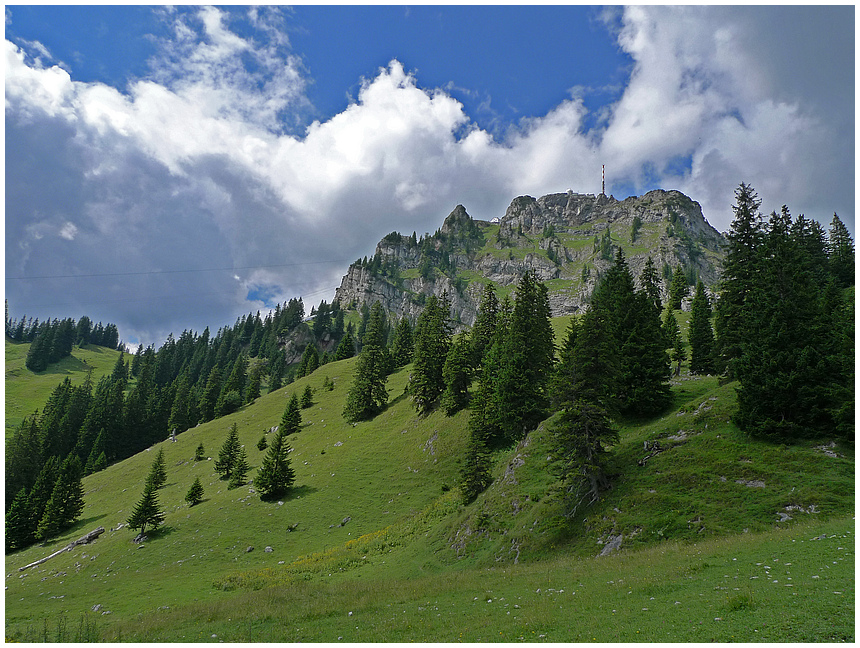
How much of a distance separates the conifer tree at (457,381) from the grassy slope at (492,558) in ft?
11.6

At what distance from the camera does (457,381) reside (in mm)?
58531

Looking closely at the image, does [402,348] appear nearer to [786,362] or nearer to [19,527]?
[19,527]

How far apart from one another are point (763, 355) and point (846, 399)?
5.10 meters

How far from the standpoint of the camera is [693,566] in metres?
18.7

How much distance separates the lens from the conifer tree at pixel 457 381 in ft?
189

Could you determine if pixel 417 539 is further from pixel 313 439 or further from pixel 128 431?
pixel 128 431

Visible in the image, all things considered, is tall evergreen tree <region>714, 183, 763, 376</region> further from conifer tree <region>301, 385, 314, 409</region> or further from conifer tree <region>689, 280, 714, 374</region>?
conifer tree <region>301, 385, 314, 409</region>

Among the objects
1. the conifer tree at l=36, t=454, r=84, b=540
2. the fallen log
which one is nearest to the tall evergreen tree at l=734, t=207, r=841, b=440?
the fallen log

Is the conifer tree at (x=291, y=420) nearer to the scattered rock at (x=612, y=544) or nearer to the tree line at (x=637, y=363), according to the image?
the tree line at (x=637, y=363)

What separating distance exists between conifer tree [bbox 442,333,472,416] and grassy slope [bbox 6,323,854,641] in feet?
11.6

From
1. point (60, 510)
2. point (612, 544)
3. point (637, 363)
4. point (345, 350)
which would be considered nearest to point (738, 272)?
point (637, 363)

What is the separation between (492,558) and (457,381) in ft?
98.3

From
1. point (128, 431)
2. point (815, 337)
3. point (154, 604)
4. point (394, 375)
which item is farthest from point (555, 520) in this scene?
point (128, 431)

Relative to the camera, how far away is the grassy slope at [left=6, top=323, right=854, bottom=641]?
49.2ft
